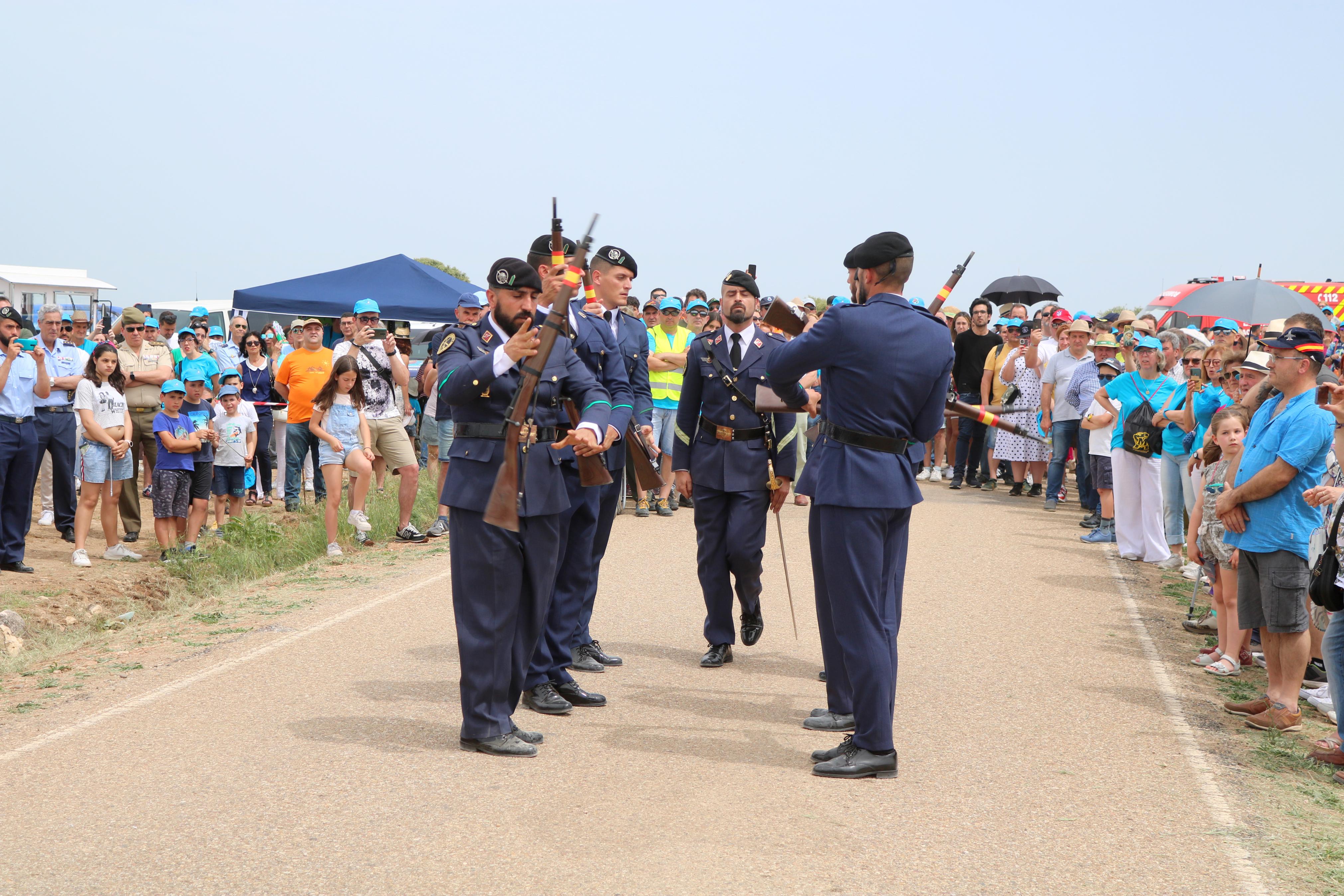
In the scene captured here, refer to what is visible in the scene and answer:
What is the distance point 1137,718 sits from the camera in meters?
6.20

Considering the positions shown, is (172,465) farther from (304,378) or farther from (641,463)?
(641,463)

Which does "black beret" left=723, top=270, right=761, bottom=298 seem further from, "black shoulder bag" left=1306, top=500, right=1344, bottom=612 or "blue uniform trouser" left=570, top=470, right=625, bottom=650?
"black shoulder bag" left=1306, top=500, right=1344, bottom=612

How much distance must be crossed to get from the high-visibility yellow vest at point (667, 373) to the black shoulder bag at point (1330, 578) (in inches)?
331

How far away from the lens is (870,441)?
5227 millimetres

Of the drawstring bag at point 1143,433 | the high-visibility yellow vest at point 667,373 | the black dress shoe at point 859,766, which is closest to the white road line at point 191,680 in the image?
the black dress shoe at point 859,766

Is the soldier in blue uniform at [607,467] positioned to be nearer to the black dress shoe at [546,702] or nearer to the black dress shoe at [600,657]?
the black dress shoe at [600,657]

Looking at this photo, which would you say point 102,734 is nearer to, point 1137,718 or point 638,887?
point 638,887

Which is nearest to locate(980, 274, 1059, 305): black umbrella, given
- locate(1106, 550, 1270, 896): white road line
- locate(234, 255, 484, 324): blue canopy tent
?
locate(234, 255, 484, 324): blue canopy tent

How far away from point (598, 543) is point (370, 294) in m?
12.5

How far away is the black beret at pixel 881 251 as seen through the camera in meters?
5.24

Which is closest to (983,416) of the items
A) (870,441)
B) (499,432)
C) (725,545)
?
(870,441)

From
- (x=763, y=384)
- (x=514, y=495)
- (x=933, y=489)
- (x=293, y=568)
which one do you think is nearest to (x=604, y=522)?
(x=763, y=384)

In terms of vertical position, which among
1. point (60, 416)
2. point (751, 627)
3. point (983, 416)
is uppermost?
point (983, 416)

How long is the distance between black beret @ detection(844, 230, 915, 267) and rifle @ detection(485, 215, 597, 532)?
1.21m
